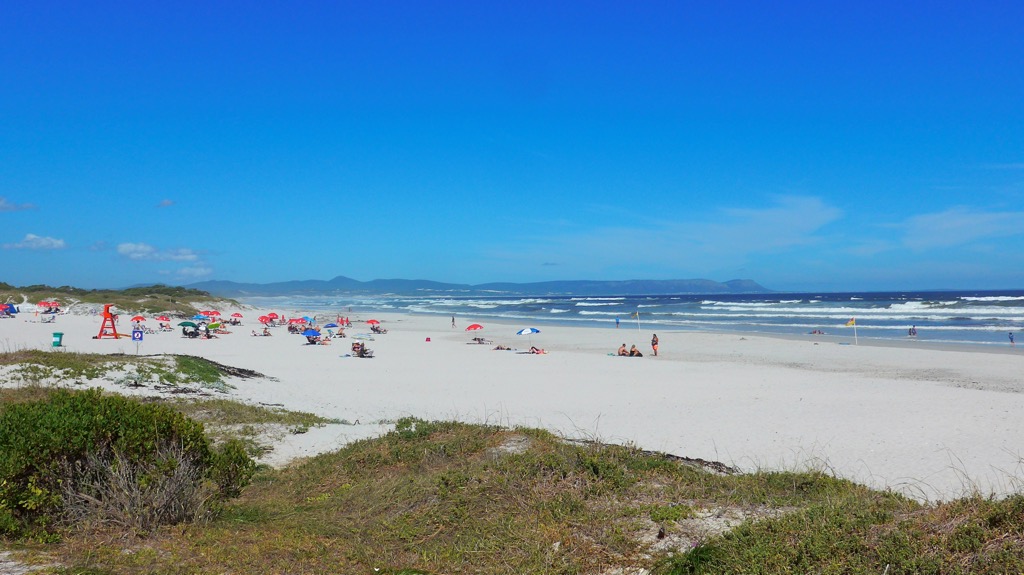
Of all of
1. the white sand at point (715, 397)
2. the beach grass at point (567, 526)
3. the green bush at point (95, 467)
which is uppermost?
the green bush at point (95, 467)

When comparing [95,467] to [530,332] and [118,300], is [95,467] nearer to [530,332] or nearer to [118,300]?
[530,332]

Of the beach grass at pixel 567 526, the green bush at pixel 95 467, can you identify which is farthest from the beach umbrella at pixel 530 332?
the green bush at pixel 95 467

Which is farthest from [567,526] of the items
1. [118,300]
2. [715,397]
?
[118,300]

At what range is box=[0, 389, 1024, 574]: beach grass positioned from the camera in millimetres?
3844

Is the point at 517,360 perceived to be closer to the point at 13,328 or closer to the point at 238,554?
the point at 238,554

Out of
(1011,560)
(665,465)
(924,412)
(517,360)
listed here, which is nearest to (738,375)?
(924,412)

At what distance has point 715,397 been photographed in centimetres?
1622

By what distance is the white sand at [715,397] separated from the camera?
10172 mm

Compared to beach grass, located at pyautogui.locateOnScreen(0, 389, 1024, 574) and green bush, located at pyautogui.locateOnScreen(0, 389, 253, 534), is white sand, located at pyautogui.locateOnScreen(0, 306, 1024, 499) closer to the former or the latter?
beach grass, located at pyautogui.locateOnScreen(0, 389, 1024, 574)

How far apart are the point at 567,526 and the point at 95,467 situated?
3618mm

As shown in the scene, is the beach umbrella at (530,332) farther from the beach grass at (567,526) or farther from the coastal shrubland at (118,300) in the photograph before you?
the coastal shrubland at (118,300)

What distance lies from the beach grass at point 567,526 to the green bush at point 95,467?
0.77ft

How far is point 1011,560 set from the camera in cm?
343

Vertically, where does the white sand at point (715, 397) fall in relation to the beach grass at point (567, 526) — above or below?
below
